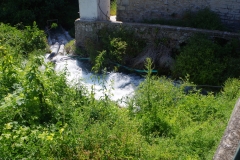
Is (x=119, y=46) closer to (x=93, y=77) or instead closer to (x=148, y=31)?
(x=148, y=31)

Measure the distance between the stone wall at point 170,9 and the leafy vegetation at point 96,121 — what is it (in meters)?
3.50

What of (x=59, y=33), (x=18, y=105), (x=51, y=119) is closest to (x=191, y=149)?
(x=51, y=119)

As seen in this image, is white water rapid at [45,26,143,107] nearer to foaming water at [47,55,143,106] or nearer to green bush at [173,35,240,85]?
foaming water at [47,55,143,106]

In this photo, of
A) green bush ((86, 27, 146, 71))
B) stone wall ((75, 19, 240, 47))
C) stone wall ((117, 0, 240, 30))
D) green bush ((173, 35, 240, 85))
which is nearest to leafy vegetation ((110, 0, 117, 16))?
stone wall ((117, 0, 240, 30))

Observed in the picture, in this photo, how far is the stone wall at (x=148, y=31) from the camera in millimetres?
7420

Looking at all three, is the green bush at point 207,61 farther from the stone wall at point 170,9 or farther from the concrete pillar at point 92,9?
the concrete pillar at point 92,9

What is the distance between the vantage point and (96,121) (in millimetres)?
4430

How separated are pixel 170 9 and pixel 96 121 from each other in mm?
5511

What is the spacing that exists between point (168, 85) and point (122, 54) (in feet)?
9.30

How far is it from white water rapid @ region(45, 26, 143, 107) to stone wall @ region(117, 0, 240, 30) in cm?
238

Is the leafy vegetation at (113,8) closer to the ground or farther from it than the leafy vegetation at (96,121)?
farther from it

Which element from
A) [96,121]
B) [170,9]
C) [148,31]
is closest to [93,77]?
[148,31]

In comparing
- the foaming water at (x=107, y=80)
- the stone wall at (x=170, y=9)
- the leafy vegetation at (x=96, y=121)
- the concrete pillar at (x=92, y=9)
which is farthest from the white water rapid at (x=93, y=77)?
the stone wall at (x=170, y=9)

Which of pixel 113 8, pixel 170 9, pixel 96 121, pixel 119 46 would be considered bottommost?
pixel 96 121
